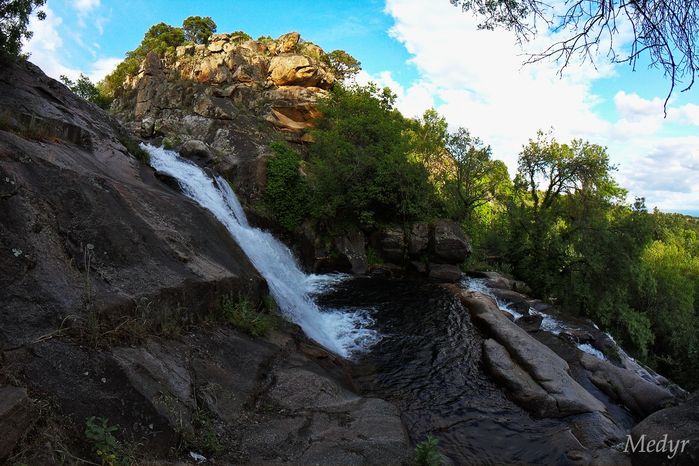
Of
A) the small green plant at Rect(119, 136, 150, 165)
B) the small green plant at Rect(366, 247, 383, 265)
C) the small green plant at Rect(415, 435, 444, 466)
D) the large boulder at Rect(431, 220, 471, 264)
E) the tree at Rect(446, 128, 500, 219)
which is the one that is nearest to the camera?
the small green plant at Rect(415, 435, 444, 466)

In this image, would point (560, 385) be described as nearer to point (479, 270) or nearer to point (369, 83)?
point (479, 270)

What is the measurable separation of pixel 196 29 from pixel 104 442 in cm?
5250

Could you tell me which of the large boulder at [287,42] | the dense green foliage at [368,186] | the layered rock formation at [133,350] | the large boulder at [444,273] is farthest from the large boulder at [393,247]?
the large boulder at [287,42]

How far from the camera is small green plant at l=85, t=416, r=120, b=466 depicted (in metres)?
4.05

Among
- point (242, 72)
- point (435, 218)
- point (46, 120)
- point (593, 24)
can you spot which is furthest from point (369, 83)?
point (593, 24)

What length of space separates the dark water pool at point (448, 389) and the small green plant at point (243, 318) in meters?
2.65

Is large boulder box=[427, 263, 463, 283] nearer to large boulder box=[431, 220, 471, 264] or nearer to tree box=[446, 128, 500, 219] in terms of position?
large boulder box=[431, 220, 471, 264]

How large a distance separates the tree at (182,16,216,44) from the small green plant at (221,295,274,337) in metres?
46.9

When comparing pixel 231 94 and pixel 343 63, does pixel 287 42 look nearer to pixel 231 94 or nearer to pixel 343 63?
pixel 343 63

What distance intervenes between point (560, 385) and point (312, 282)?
1005cm

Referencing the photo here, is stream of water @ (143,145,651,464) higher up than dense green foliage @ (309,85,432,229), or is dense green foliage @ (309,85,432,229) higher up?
dense green foliage @ (309,85,432,229)

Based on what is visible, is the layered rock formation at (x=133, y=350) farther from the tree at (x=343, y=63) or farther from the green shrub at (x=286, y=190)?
the tree at (x=343, y=63)

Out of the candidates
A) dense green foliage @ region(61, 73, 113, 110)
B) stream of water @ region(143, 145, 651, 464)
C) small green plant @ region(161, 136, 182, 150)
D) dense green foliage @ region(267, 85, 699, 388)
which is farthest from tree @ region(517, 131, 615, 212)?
dense green foliage @ region(61, 73, 113, 110)

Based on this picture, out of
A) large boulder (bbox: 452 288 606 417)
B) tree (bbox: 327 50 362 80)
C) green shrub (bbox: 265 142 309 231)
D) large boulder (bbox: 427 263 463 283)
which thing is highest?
tree (bbox: 327 50 362 80)
